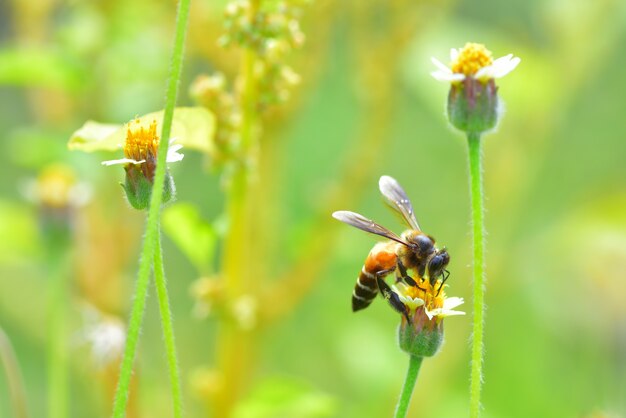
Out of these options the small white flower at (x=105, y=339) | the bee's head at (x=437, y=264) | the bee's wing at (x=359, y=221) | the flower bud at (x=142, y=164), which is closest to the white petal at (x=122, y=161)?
the flower bud at (x=142, y=164)

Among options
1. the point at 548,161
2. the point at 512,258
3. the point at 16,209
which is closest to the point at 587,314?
the point at 512,258

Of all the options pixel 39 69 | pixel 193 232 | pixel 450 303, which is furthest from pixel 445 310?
pixel 39 69

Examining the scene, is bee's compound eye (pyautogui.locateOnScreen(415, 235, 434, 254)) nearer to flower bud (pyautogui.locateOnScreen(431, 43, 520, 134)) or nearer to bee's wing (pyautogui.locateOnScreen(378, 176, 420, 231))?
bee's wing (pyautogui.locateOnScreen(378, 176, 420, 231))

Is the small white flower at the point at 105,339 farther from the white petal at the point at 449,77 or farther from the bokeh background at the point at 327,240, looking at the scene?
the white petal at the point at 449,77

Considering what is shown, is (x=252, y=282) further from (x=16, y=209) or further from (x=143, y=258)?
(x=143, y=258)

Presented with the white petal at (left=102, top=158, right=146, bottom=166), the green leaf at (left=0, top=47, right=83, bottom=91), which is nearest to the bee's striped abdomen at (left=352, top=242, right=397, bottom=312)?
the white petal at (left=102, top=158, right=146, bottom=166)

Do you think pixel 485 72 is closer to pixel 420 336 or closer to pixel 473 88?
pixel 473 88

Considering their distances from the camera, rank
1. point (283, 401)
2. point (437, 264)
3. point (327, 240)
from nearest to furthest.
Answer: point (437, 264), point (283, 401), point (327, 240)
